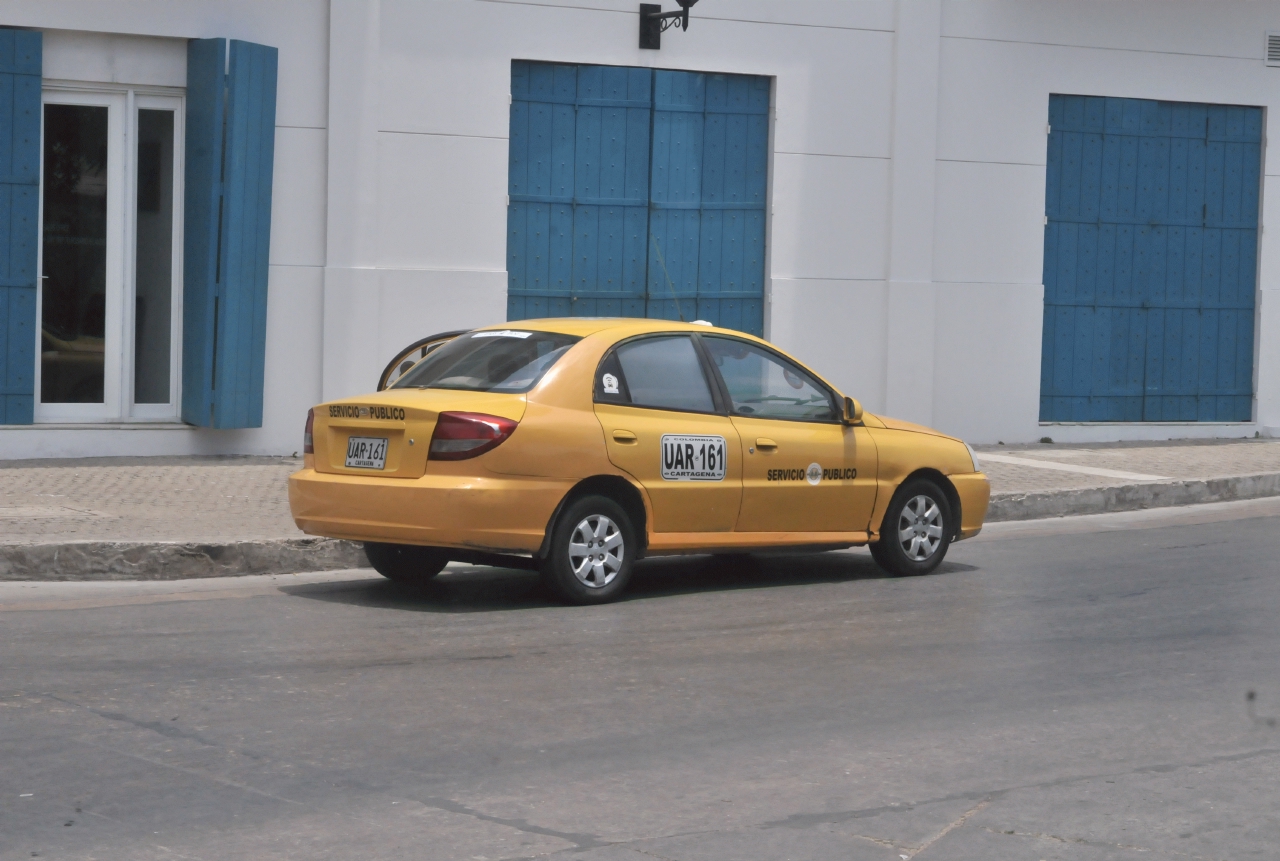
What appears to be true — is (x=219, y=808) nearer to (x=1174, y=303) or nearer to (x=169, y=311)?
(x=169, y=311)

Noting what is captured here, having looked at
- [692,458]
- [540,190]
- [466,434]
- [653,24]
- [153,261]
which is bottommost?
[692,458]

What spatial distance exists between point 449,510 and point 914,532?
3.20 meters

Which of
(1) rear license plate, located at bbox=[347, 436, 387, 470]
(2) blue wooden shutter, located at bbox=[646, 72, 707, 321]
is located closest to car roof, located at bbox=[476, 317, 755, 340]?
(1) rear license plate, located at bbox=[347, 436, 387, 470]

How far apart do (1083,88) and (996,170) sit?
4.46 feet

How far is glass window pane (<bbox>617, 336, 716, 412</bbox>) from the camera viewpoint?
29.4ft

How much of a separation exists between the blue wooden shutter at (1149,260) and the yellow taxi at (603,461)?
8099mm

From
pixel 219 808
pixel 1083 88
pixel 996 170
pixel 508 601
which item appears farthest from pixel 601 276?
pixel 219 808

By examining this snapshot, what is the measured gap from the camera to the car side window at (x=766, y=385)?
938 cm

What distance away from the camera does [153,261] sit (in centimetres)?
1437

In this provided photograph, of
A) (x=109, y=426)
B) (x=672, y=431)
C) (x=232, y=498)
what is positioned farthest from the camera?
(x=109, y=426)

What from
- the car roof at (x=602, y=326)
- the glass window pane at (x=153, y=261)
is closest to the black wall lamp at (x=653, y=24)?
the glass window pane at (x=153, y=261)

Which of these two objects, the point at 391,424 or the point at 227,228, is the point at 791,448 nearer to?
the point at 391,424

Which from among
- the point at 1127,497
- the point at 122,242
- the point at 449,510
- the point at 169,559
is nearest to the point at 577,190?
the point at 122,242

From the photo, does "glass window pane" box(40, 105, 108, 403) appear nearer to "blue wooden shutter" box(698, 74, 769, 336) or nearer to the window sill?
the window sill
